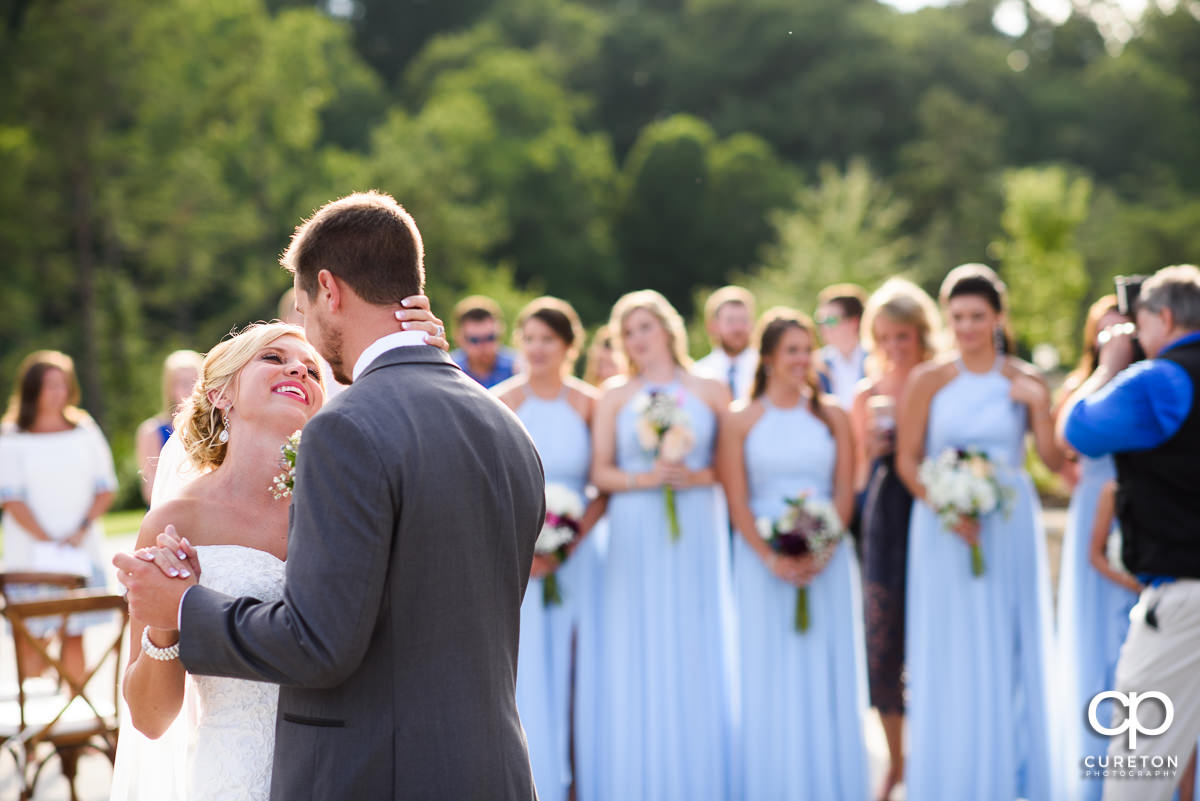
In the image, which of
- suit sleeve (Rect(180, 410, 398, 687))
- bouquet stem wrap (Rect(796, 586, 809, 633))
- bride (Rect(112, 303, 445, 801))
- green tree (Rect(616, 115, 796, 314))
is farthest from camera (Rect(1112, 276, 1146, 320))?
green tree (Rect(616, 115, 796, 314))

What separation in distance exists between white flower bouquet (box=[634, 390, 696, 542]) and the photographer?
2.16 m

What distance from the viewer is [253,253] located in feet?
130

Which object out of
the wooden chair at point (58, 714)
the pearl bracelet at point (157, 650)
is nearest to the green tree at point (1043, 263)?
the wooden chair at point (58, 714)

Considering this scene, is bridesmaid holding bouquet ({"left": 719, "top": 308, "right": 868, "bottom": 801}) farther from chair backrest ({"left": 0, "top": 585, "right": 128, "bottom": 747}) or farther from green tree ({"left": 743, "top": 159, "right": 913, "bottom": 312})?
green tree ({"left": 743, "top": 159, "right": 913, "bottom": 312})

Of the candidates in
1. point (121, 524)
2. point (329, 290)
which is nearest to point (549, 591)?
point (329, 290)

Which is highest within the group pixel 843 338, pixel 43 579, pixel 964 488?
pixel 843 338

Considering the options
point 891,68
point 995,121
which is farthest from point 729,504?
point 891,68

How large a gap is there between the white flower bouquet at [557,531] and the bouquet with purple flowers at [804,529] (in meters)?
1.01

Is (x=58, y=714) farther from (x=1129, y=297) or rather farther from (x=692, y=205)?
(x=692, y=205)

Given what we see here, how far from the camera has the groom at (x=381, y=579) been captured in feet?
7.91

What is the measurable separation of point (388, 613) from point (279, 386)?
3.53 feet

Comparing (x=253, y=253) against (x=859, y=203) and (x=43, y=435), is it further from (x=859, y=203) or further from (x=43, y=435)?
(x=43, y=435)

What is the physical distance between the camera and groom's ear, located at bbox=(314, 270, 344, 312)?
262cm

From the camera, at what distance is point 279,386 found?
335 cm
